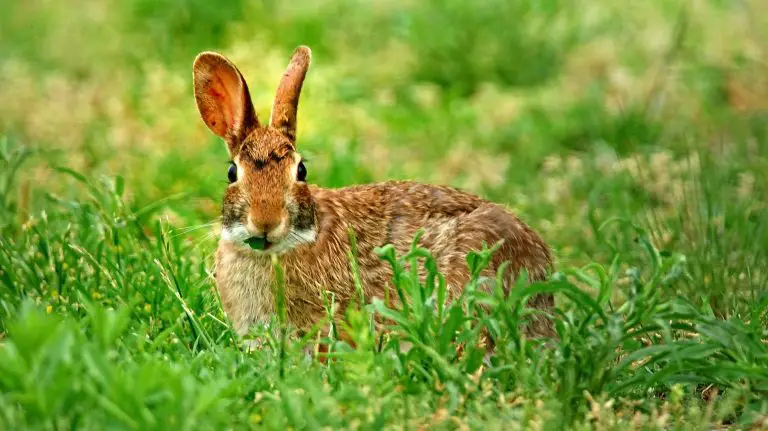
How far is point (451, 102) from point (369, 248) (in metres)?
3.87

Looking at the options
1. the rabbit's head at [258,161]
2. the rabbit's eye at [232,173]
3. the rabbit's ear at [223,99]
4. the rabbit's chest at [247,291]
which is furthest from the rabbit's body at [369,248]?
the rabbit's ear at [223,99]

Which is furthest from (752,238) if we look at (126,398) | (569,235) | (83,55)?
(83,55)

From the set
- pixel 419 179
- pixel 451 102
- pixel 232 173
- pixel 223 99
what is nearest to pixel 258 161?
pixel 232 173

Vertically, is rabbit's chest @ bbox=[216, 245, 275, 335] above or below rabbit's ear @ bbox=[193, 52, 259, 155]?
below

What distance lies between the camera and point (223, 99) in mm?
4734

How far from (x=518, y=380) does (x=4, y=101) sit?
5.36m

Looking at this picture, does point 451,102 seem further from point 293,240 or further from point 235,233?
point 235,233

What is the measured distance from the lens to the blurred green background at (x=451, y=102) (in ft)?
21.1

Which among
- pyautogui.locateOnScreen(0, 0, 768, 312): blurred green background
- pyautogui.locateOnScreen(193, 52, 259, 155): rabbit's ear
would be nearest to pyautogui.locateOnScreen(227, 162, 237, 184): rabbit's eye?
pyautogui.locateOnScreen(193, 52, 259, 155): rabbit's ear

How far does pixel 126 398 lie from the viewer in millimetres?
3244

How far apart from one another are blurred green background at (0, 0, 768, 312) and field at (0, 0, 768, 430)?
0.07 feet

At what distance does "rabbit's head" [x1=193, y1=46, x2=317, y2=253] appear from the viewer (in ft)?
14.2

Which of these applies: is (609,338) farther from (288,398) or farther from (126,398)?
(126,398)

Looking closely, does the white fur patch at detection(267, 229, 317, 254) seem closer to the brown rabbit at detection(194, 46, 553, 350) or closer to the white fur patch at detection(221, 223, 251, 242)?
the brown rabbit at detection(194, 46, 553, 350)
